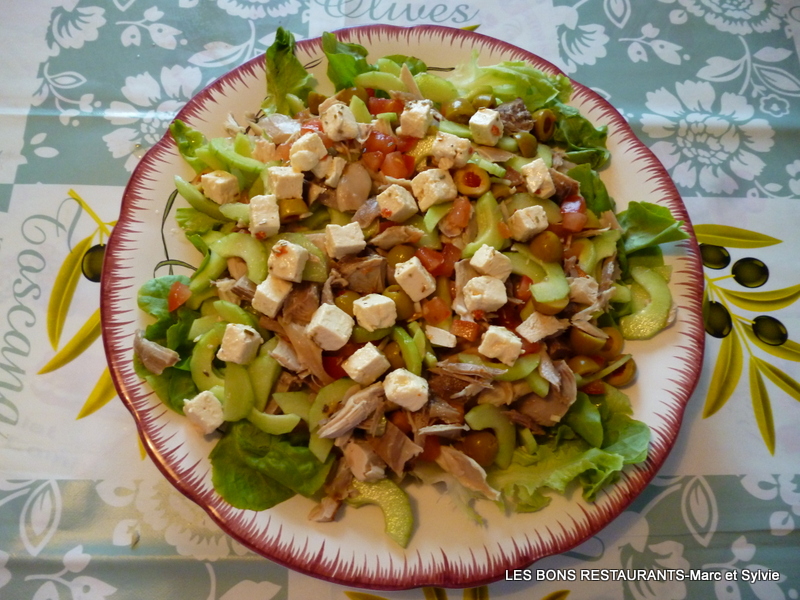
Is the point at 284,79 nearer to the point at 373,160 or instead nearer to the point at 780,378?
the point at 373,160

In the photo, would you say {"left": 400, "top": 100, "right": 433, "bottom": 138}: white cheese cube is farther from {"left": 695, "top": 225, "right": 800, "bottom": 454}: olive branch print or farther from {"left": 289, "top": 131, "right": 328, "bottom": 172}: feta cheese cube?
{"left": 695, "top": 225, "right": 800, "bottom": 454}: olive branch print

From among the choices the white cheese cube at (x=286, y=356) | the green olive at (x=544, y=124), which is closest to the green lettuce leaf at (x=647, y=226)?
the green olive at (x=544, y=124)

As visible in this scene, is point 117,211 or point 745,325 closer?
point 745,325

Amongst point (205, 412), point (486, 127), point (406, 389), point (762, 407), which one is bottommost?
point (205, 412)

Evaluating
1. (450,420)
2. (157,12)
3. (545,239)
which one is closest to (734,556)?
(450,420)

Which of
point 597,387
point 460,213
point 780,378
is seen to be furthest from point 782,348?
point 460,213

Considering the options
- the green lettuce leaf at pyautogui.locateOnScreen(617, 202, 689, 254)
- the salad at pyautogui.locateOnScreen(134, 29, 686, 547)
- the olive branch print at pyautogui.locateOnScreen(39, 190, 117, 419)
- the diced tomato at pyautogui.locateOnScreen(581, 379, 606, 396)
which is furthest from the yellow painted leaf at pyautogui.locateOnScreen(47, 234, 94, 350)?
the green lettuce leaf at pyautogui.locateOnScreen(617, 202, 689, 254)
